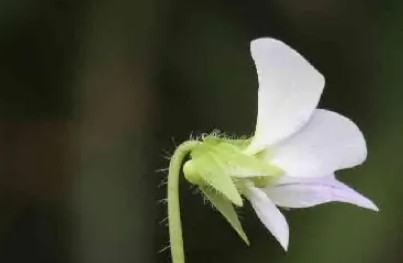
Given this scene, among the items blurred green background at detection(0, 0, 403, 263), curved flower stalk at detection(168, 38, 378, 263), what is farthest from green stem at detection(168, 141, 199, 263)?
blurred green background at detection(0, 0, 403, 263)

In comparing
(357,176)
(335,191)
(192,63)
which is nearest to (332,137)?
(335,191)

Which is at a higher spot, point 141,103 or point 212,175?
point 141,103

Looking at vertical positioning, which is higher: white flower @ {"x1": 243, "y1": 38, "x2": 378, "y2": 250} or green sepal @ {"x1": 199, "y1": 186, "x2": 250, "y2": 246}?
white flower @ {"x1": 243, "y1": 38, "x2": 378, "y2": 250}

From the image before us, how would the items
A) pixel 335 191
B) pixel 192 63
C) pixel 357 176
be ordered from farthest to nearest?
1. pixel 192 63
2. pixel 357 176
3. pixel 335 191

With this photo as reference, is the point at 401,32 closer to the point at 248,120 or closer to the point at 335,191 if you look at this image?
the point at 248,120

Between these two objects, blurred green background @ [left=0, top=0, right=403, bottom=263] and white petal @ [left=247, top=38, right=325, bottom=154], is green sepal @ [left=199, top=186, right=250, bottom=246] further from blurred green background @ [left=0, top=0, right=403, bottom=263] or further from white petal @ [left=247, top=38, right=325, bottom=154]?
blurred green background @ [left=0, top=0, right=403, bottom=263]

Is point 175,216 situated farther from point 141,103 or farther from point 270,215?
point 141,103

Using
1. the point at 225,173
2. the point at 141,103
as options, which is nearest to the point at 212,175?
the point at 225,173

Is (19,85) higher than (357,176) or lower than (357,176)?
higher
